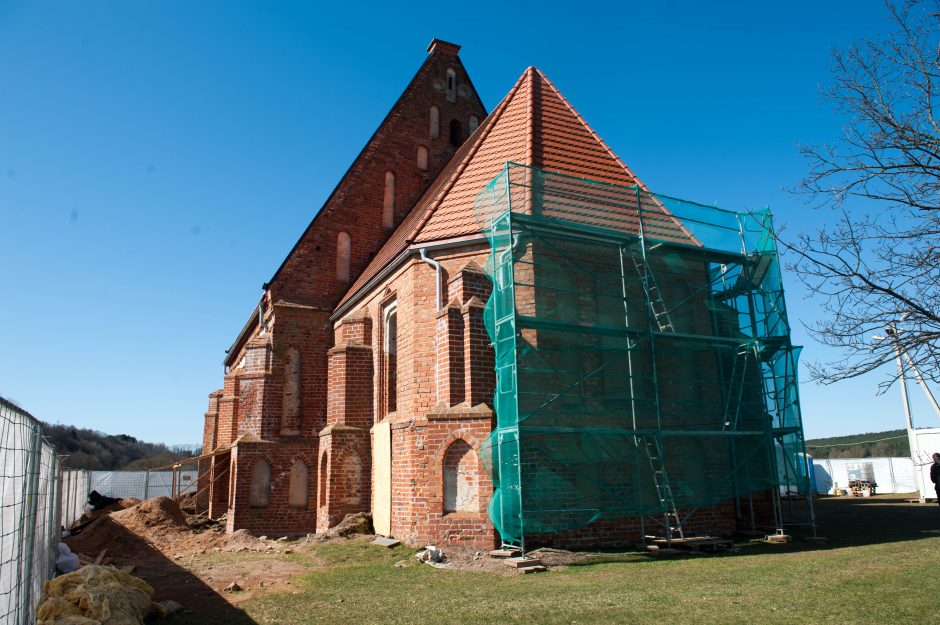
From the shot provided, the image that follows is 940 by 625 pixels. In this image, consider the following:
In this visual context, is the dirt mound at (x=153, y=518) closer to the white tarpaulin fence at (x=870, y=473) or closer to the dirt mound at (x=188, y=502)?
the dirt mound at (x=188, y=502)

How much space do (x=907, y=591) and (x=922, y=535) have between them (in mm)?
5703

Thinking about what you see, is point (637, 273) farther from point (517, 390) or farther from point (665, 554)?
point (665, 554)

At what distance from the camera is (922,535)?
38.1 ft

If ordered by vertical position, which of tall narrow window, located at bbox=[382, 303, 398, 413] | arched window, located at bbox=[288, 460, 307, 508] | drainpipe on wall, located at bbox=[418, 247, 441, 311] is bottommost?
arched window, located at bbox=[288, 460, 307, 508]

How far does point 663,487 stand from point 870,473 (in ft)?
86.7

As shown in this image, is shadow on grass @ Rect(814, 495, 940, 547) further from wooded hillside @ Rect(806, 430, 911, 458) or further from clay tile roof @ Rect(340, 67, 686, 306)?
wooded hillside @ Rect(806, 430, 911, 458)

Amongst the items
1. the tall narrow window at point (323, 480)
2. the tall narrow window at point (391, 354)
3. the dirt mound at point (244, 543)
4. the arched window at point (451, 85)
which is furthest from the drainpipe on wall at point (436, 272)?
the arched window at point (451, 85)

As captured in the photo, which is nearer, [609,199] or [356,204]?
[609,199]

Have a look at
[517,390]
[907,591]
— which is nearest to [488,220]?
[517,390]

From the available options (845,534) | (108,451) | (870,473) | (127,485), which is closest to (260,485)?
(845,534)

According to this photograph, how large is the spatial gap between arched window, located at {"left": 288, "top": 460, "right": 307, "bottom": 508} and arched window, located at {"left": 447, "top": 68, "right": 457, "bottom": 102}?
12.2 meters

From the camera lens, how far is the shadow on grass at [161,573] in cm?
752

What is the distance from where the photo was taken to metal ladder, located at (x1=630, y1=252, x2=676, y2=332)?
12.1 m

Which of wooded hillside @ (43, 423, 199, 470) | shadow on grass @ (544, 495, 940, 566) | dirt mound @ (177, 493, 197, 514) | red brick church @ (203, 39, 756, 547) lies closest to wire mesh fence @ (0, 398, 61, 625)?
red brick church @ (203, 39, 756, 547)
